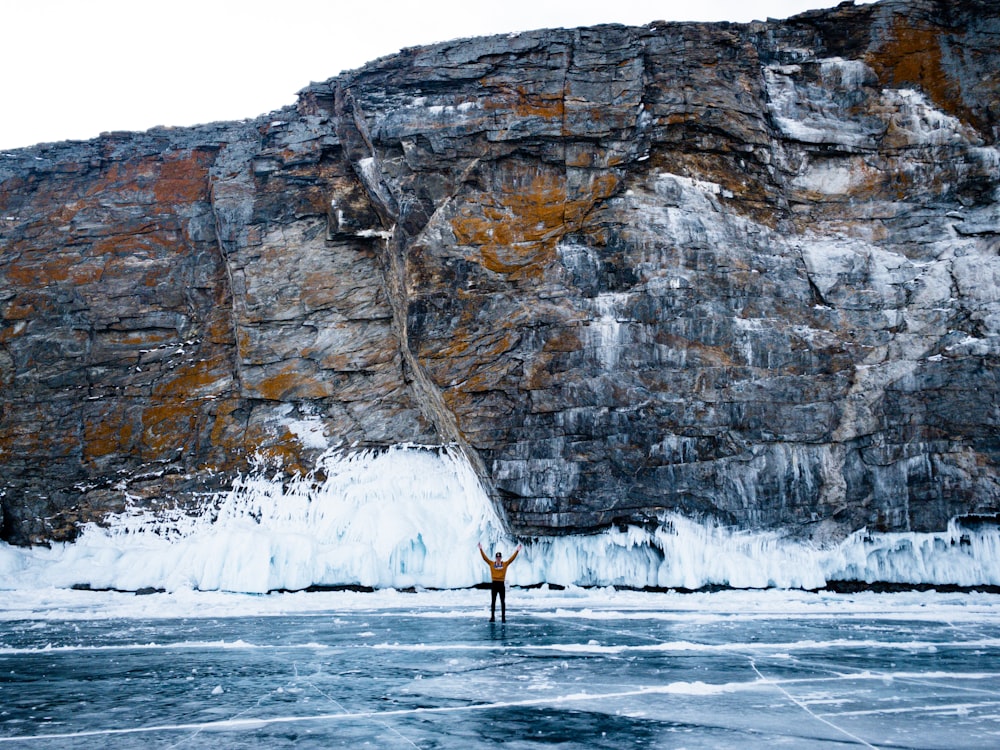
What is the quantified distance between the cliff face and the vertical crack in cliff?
132 millimetres

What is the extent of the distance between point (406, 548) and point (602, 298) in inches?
308

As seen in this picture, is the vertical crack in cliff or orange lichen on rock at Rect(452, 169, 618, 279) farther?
the vertical crack in cliff

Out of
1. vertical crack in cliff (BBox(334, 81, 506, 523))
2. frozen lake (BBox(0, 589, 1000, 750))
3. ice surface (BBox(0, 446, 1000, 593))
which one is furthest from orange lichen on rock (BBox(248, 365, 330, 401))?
frozen lake (BBox(0, 589, 1000, 750))

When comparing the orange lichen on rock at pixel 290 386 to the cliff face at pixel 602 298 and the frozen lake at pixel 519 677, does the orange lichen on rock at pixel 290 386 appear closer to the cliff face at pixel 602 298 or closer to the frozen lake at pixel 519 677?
the cliff face at pixel 602 298

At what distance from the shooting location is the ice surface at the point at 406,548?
62.7 ft

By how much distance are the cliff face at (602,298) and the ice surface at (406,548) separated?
0.59 m

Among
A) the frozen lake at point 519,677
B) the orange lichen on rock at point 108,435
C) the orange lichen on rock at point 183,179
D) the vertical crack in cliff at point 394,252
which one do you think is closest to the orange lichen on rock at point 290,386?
the vertical crack in cliff at point 394,252

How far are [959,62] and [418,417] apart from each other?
16.5 metres

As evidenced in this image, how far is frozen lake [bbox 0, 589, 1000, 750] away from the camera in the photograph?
702 centimetres

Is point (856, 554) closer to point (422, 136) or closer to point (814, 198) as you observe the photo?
point (814, 198)

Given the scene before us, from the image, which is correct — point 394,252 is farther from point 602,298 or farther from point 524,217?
point 602,298

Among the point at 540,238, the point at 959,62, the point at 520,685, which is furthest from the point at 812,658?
the point at 959,62

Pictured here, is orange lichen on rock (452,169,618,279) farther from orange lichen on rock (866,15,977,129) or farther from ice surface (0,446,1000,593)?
orange lichen on rock (866,15,977,129)

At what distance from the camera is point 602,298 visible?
20750mm
